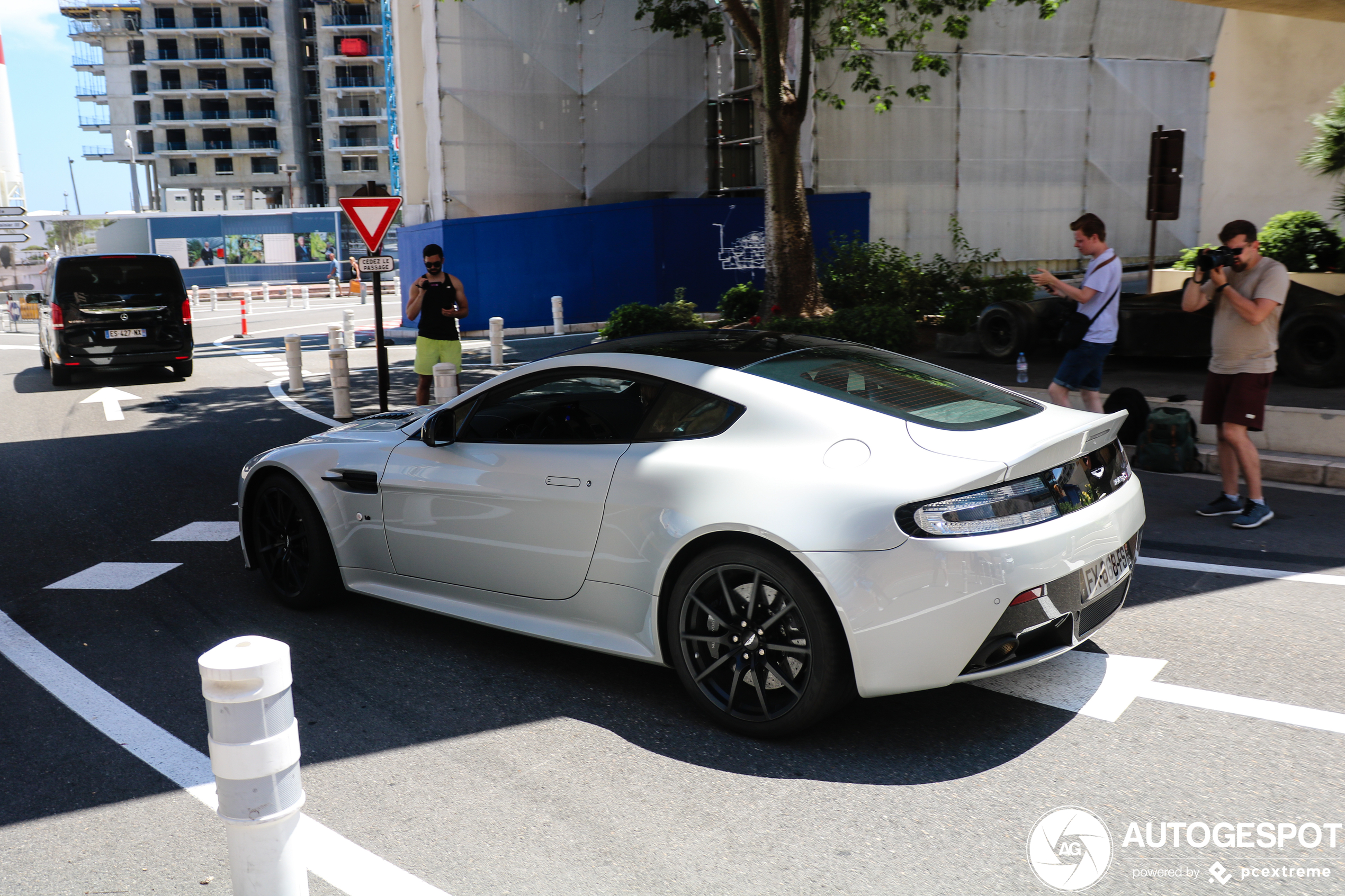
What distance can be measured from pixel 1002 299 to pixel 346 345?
1500 centimetres

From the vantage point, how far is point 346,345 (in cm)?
2392

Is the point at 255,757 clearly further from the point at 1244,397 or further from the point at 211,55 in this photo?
the point at 211,55

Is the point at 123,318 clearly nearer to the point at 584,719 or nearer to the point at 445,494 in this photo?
the point at 445,494

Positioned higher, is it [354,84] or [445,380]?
[354,84]

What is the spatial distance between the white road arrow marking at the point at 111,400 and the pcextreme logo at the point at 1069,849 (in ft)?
41.4

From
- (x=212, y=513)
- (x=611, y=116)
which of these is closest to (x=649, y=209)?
(x=611, y=116)

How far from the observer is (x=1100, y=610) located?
12.6 ft

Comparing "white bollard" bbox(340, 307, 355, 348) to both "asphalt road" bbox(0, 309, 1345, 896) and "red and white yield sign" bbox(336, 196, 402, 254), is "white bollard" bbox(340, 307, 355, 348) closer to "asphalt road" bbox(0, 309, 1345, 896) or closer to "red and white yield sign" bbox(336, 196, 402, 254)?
"red and white yield sign" bbox(336, 196, 402, 254)

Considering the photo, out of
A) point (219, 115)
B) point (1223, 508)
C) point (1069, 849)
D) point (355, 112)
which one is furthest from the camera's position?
point (219, 115)

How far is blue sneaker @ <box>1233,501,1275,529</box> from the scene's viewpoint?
651 cm

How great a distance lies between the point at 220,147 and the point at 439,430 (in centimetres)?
9164

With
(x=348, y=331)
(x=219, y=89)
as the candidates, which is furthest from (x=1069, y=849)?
(x=219, y=89)

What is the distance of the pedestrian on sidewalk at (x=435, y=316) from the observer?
1072cm

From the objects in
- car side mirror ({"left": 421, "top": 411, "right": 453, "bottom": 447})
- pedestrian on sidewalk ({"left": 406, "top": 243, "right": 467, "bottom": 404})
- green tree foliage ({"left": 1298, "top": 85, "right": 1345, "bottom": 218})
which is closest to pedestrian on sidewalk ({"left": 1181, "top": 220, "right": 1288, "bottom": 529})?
car side mirror ({"left": 421, "top": 411, "right": 453, "bottom": 447})
